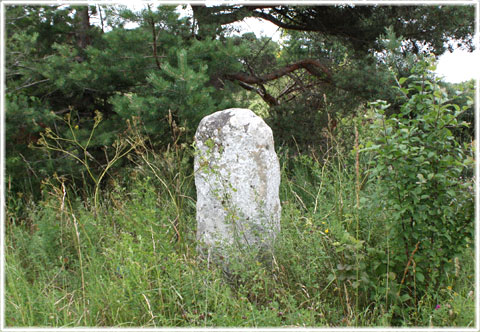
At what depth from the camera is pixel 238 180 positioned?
306 centimetres

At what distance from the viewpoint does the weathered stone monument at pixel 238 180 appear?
302 cm

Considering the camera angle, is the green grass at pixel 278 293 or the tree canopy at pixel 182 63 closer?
the green grass at pixel 278 293

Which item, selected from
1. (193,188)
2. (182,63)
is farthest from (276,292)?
(193,188)

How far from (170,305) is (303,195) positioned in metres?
2.54

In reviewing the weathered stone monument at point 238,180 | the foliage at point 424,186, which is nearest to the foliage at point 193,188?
the foliage at point 424,186

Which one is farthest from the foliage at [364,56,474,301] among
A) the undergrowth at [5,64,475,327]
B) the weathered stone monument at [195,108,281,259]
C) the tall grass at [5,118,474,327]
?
the weathered stone monument at [195,108,281,259]

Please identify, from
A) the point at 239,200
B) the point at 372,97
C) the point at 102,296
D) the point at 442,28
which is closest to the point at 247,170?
the point at 239,200

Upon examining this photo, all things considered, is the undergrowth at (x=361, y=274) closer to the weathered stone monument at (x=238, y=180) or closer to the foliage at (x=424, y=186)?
the foliage at (x=424, y=186)

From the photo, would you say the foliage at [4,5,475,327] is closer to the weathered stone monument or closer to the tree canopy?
the tree canopy

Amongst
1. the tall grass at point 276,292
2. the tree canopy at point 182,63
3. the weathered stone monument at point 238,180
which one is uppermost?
the tree canopy at point 182,63

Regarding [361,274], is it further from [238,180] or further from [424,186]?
[238,180]

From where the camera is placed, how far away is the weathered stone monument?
302cm

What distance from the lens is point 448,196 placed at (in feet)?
7.68

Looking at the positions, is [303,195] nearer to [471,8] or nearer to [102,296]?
[102,296]
